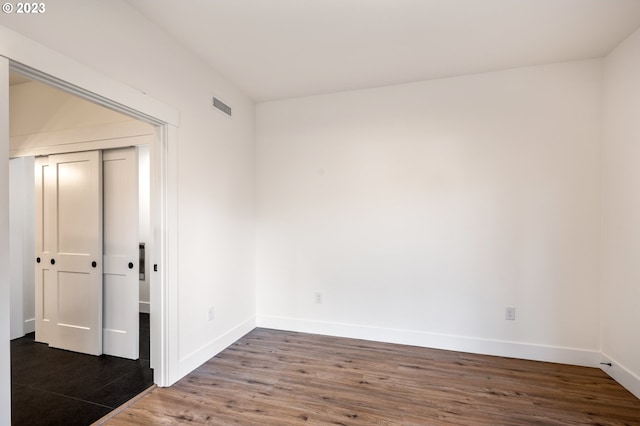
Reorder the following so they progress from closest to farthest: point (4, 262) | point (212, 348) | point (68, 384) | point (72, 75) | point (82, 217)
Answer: point (4, 262)
point (72, 75)
point (68, 384)
point (212, 348)
point (82, 217)

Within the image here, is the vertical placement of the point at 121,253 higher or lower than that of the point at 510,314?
higher

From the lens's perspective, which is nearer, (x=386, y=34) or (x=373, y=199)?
(x=386, y=34)

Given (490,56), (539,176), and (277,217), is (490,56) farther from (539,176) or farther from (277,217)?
(277,217)

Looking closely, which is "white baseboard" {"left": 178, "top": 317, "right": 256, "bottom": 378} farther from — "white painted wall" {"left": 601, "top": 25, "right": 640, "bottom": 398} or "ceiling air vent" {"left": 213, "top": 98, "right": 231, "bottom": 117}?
"white painted wall" {"left": 601, "top": 25, "right": 640, "bottom": 398}

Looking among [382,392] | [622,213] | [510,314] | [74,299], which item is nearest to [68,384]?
[74,299]

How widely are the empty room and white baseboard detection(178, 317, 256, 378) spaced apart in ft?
0.09

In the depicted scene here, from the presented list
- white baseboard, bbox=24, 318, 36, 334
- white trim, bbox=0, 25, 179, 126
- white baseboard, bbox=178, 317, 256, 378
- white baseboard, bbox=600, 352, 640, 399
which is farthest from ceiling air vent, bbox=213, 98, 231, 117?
white baseboard, bbox=600, 352, 640, 399

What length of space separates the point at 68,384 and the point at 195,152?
2.23 m

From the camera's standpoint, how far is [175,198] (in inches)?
100.0

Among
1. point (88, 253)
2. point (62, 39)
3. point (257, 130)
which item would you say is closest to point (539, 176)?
point (257, 130)

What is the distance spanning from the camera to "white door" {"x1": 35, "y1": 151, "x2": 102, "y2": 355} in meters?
3.10

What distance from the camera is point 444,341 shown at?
10.5 feet

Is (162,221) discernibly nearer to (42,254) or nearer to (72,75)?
(72,75)

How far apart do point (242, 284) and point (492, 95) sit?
341cm
